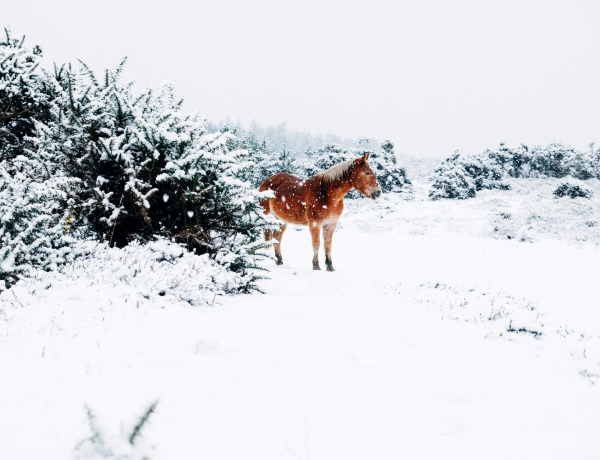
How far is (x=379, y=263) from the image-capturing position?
995 cm

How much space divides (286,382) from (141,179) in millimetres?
3524

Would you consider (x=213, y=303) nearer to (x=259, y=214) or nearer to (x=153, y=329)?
(x=153, y=329)

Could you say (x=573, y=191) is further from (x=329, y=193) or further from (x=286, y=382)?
(x=286, y=382)

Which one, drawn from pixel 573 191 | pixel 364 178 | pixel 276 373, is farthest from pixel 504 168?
pixel 276 373

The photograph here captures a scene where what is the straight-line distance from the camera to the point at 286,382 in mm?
2045

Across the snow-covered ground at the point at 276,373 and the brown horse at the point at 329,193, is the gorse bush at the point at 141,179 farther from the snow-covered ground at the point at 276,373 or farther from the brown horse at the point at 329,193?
the brown horse at the point at 329,193

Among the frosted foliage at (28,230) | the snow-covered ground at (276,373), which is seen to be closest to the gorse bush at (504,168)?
the snow-covered ground at (276,373)

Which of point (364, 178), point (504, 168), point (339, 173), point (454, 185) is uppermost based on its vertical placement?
point (504, 168)

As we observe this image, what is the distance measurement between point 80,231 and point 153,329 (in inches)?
102

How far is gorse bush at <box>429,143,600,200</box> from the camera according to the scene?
22.7 m

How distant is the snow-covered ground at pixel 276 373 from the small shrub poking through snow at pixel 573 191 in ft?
60.4

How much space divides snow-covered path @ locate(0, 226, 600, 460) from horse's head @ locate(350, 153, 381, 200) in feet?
12.6

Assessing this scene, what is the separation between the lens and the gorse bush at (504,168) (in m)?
22.7

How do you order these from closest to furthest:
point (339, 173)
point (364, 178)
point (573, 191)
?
1. point (364, 178)
2. point (339, 173)
3. point (573, 191)
